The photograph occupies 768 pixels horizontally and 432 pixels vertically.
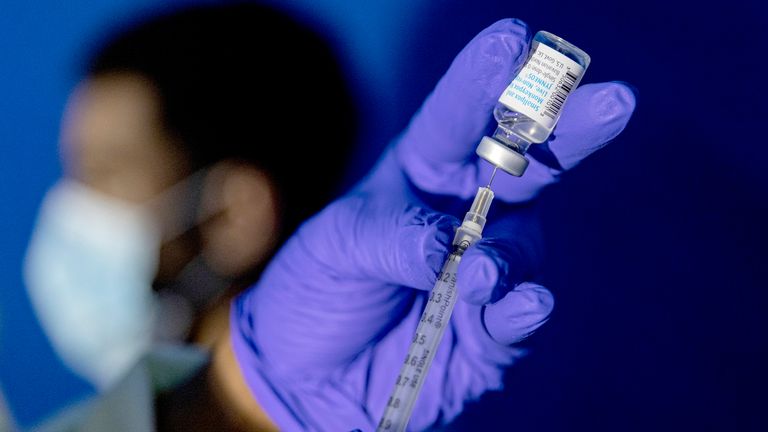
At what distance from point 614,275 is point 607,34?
0.42 meters

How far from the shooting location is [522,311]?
729 mm

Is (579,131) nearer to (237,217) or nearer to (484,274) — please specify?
(484,274)

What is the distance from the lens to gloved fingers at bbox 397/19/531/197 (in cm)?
73

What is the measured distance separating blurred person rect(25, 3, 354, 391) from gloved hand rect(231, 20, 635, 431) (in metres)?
0.13

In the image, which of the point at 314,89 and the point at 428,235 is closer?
the point at 428,235

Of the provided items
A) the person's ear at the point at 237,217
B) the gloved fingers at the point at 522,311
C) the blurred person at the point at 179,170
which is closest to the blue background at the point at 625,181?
the blurred person at the point at 179,170

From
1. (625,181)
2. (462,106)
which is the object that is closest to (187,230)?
(462,106)

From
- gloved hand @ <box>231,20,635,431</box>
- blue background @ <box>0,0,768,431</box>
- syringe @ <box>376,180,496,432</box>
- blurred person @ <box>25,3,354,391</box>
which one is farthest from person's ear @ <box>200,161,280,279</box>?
syringe @ <box>376,180,496,432</box>

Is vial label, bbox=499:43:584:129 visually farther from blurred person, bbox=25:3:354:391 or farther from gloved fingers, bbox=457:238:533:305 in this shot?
blurred person, bbox=25:3:354:391

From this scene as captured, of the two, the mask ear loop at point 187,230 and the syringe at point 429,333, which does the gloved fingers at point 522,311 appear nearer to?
the syringe at point 429,333

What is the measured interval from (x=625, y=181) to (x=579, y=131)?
437 mm

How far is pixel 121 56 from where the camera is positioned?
1.06 meters

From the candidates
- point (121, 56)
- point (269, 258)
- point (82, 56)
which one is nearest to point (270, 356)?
point (269, 258)

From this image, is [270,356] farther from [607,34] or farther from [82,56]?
[607,34]
